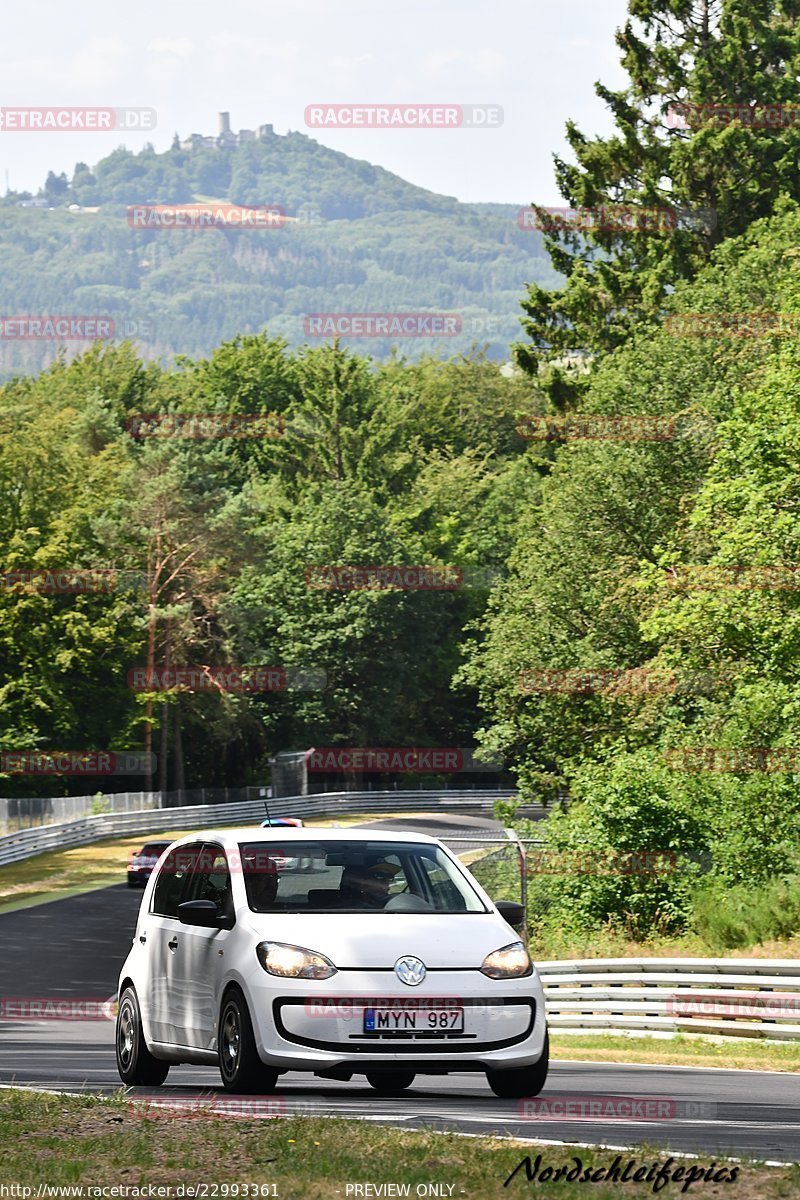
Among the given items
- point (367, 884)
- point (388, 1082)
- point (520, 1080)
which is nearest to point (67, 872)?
point (388, 1082)

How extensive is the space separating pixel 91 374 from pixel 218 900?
103 meters

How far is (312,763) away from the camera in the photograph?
96.8 m

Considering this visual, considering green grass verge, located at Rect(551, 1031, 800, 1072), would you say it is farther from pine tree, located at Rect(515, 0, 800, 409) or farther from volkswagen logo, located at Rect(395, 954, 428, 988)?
pine tree, located at Rect(515, 0, 800, 409)

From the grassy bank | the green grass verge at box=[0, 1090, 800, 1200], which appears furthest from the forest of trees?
the green grass verge at box=[0, 1090, 800, 1200]

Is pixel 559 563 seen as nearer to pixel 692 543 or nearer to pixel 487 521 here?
pixel 692 543

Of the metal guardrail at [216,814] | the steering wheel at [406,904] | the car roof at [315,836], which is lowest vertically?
the metal guardrail at [216,814]

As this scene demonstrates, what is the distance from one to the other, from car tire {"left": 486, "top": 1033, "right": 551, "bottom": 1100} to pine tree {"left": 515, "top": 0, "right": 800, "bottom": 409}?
166ft

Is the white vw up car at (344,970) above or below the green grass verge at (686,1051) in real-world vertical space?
above

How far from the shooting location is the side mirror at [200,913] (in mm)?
11414

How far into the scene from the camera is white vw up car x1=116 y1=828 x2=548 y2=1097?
10656 mm

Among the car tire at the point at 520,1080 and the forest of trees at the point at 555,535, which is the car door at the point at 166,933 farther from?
the forest of trees at the point at 555,535

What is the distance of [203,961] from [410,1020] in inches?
60.0

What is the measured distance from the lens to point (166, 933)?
1234cm

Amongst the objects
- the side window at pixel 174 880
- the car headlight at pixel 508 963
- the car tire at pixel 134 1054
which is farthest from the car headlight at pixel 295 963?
the car tire at pixel 134 1054
